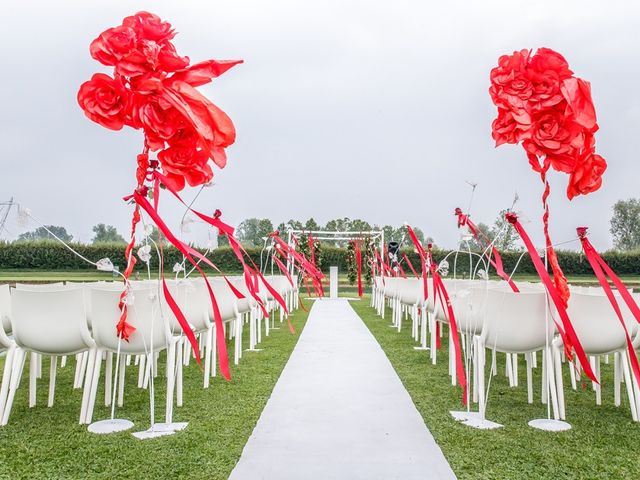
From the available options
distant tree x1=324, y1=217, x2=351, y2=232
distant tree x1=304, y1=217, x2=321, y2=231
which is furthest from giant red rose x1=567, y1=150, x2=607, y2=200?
distant tree x1=324, y1=217, x2=351, y2=232

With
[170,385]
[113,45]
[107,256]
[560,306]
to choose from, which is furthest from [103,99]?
[107,256]

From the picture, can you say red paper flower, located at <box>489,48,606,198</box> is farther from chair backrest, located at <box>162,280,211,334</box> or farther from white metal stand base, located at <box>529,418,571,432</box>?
chair backrest, located at <box>162,280,211,334</box>

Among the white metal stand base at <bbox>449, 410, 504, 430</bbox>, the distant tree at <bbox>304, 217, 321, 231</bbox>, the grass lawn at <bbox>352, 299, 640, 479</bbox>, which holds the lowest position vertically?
the grass lawn at <bbox>352, 299, 640, 479</bbox>

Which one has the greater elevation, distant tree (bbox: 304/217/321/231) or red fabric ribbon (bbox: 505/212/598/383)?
distant tree (bbox: 304/217/321/231)

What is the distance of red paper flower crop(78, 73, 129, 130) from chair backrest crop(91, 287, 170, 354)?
107 cm

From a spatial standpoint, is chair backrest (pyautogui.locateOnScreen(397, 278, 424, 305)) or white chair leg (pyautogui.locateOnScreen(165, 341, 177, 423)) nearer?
white chair leg (pyautogui.locateOnScreen(165, 341, 177, 423))

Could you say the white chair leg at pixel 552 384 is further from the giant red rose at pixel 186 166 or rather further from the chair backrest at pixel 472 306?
the giant red rose at pixel 186 166

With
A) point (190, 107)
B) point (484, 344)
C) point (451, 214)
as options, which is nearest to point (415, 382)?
point (484, 344)

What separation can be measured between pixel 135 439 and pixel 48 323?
0.89m

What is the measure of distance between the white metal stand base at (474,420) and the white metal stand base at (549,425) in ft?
0.67

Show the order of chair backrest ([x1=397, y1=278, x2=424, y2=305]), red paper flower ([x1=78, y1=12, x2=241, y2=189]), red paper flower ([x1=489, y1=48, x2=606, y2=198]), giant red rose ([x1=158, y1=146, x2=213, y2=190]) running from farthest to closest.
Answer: chair backrest ([x1=397, y1=278, x2=424, y2=305]) < red paper flower ([x1=489, y1=48, x2=606, y2=198]) < giant red rose ([x1=158, y1=146, x2=213, y2=190]) < red paper flower ([x1=78, y1=12, x2=241, y2=189])

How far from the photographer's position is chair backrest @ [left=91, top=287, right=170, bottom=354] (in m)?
3.28

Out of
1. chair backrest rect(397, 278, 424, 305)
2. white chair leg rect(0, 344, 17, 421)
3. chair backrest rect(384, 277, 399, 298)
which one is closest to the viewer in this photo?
white chair leg rect(0, 344, 17, 421)

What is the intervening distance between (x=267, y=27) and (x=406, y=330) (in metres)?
4.84
